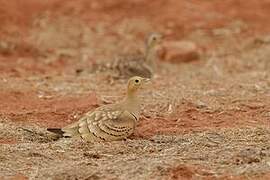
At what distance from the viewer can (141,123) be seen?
34.3ft

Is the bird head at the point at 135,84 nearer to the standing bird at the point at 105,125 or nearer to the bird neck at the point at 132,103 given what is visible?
the bird neck at the point at 132,103

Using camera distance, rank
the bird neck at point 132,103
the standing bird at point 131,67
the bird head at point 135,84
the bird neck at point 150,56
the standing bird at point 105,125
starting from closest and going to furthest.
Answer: the standing bird at point 105,125 < the bird neck at point 132,103 < the bird head at point 135,84 < the standing bird at point 131,67 < the bird neck at point 150,56

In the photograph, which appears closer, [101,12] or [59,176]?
[59,176]

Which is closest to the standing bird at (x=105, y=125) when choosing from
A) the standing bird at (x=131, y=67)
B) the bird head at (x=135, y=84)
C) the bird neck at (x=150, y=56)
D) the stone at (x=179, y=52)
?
the bird head at (x=135, y=84)

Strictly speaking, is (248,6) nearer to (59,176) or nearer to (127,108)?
(127,108)

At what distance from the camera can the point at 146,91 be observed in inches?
495

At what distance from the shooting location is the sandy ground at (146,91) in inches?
332

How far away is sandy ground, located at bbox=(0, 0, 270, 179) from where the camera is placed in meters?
8.42

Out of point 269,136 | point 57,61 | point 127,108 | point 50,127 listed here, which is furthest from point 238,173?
point 57,61

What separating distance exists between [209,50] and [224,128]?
754 cm

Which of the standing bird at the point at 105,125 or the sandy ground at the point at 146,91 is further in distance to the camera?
the standing bird at the point at 105,125

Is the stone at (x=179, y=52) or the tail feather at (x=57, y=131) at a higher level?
the stone at (x=179, y=52)

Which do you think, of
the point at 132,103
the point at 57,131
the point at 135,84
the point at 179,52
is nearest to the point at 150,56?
the point at 179,52

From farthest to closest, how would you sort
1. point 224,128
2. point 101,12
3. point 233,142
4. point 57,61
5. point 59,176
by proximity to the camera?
point 101,12 → point 57,61 → point 224,128 → point 233,142 → point 59,176
